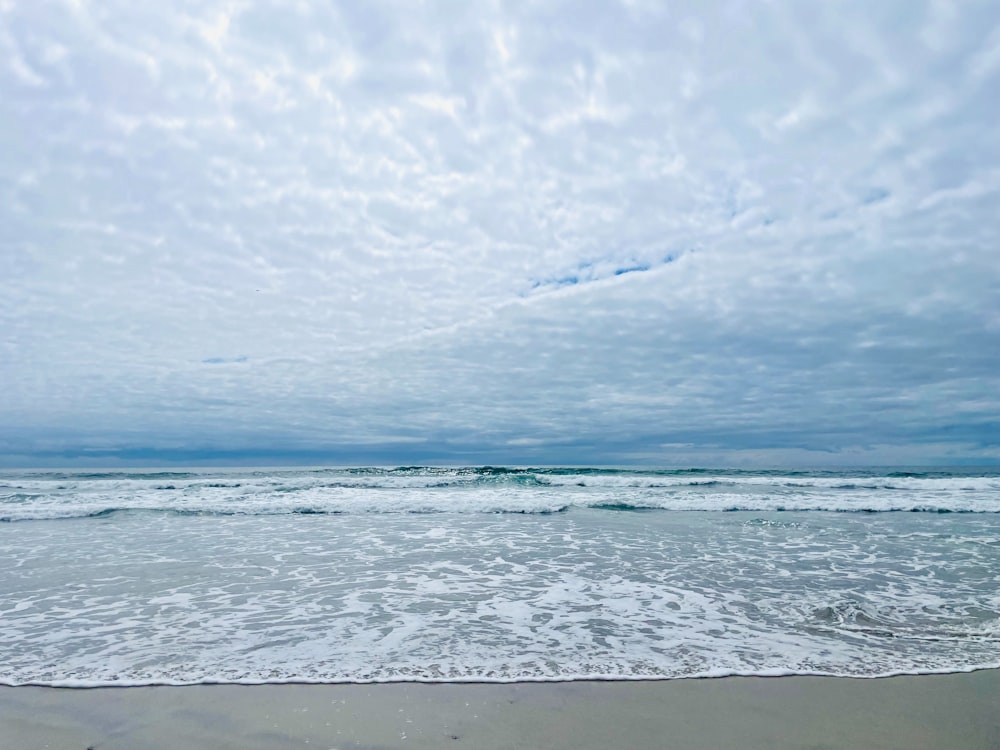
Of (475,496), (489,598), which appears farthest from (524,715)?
(475,496)

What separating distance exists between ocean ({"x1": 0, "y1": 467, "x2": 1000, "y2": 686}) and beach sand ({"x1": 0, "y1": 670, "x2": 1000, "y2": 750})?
0.83 feet

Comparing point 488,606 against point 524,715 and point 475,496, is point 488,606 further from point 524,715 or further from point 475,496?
point 475,496

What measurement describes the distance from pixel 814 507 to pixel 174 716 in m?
21.9

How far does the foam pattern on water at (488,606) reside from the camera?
515 centimetres

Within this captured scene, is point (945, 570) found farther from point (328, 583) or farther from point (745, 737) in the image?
point (328, 583)

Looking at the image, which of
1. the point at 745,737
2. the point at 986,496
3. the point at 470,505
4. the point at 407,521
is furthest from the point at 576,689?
the point at 986,496

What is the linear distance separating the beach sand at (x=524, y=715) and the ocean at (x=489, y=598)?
25 cm

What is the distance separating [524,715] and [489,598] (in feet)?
11.5

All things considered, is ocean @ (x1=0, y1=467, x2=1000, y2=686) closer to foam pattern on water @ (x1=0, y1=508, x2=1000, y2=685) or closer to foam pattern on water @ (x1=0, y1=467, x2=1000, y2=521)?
foam pattern on water @ (x1=0, y1=508, x2=1000, y2=685)

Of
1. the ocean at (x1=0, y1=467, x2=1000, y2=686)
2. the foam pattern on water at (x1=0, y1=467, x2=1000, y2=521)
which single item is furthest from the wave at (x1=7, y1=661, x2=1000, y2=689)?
the foam pattern on water at (x1=0, y1=467, x2=1000, y2=521)

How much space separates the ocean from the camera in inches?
203

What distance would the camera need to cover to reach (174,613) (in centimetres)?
684

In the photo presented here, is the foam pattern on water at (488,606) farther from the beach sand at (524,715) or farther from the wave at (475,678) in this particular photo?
the beach sand at (524,715)

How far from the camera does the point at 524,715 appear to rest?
163 inches
